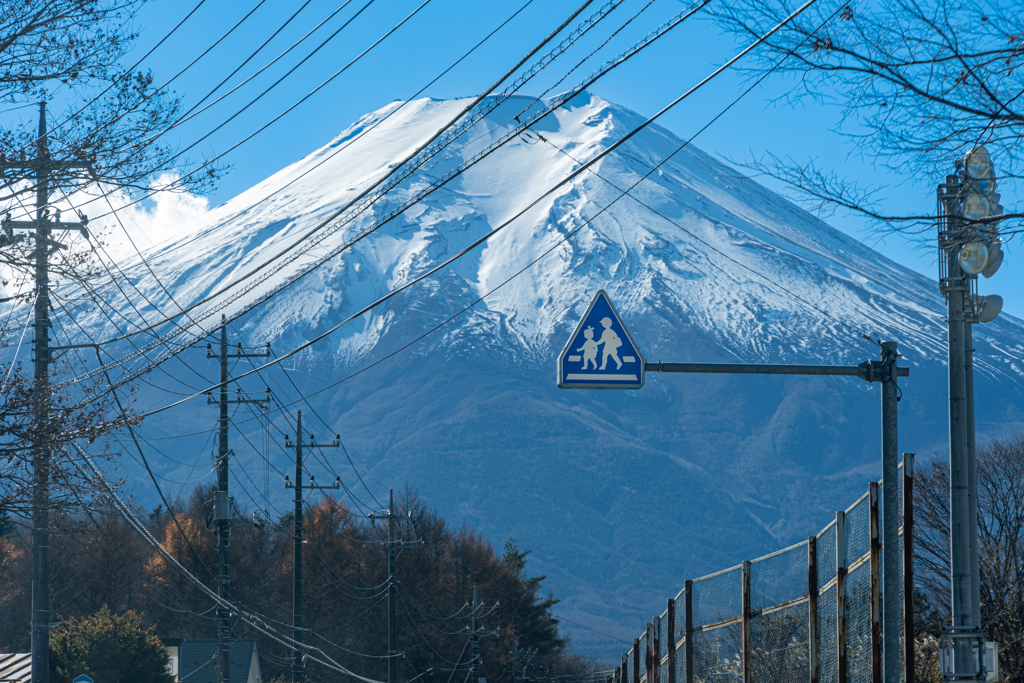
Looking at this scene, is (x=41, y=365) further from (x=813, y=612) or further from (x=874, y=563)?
(x=874, y=563)

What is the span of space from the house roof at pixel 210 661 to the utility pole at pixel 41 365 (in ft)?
92.0

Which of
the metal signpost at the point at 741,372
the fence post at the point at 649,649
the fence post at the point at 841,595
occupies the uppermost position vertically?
the metal signpost at the point at 741,372

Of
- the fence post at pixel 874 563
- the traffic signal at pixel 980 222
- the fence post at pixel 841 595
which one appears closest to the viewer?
the traffic signal at pixel 980 222

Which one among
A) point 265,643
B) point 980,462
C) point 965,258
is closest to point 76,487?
point 965,258

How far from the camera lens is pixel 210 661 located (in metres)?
43.0

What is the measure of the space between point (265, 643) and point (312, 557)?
25.9ft

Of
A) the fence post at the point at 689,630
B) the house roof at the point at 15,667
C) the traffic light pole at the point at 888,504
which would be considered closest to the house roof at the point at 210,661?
the house roof at the point at 15,667

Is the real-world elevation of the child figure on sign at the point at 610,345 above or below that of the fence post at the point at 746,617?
above

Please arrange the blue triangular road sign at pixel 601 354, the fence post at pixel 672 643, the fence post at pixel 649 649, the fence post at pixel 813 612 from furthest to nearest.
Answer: the fence post at pixel 649 649
the fence post at pixel 672 643
the fence post at pixel 813 612
the blue triangular road sign at pixel 601 354

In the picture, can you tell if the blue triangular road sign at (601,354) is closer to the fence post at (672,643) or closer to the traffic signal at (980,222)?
the traffic signal at (980,222)

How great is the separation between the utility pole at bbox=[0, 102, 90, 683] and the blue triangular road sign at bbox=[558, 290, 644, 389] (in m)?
5.50

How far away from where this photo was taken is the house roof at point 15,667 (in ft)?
81.7

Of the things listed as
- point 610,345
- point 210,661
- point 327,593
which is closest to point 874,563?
point 610,345

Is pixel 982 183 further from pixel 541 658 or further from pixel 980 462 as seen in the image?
pixel 541 658
